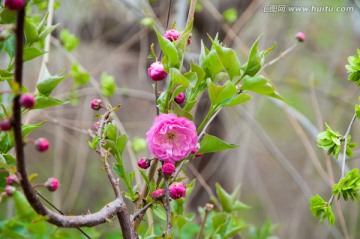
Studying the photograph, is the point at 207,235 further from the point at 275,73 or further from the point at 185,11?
the point at 275,73

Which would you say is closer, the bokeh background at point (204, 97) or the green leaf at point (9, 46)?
the green leaf at point (9, 46)

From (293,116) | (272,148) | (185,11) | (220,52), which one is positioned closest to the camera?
(220,52)

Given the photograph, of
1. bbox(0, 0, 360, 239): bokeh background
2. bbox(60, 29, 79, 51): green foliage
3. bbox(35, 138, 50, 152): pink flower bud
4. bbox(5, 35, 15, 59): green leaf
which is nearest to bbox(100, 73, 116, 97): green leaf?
bbox(0, 0, 360, 239): bokeh background

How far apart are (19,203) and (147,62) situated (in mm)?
1634

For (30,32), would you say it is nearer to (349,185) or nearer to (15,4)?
(15,4)

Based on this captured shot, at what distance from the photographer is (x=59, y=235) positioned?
93 cm

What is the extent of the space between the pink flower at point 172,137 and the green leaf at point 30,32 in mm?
212

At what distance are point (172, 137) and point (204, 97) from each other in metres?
1.54

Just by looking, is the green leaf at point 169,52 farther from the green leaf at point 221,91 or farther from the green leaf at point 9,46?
the green leaf at point 9,46

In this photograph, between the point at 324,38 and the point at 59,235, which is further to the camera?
the point at 324,38

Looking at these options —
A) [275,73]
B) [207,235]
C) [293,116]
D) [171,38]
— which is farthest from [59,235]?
[275,73]

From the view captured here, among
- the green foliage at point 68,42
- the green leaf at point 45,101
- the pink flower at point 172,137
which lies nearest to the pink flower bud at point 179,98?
the pink flower at point 172,137

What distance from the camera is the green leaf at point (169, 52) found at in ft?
1.95

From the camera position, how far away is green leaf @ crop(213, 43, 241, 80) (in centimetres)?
61
